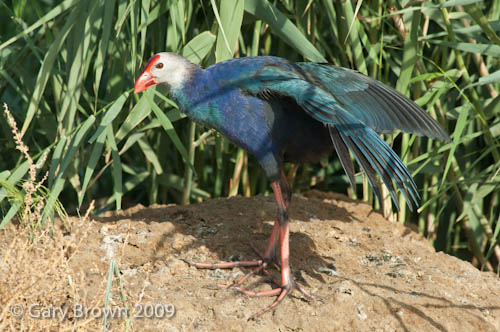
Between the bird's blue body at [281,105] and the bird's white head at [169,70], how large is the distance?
3 centimetres

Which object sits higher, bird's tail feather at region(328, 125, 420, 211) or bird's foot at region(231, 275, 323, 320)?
bird's tail feather at region(328, 125, 420, 211)

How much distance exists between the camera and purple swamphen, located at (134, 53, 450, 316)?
107 inches

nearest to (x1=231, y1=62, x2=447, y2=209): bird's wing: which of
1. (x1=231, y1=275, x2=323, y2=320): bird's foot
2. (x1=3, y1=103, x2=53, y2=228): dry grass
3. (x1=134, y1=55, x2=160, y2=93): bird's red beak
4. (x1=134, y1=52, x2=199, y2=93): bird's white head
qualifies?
(x1=134, y1=52, x2=199, y2=93): bird's white head

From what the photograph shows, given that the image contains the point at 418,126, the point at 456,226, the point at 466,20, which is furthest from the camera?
the point at 456,226

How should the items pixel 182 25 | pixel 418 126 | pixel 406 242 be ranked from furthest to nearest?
pixel 406 242
pixel 182 25
pixel 418 126

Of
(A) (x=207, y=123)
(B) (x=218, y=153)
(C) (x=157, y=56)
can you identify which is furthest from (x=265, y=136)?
(B) (x=218, y=153)

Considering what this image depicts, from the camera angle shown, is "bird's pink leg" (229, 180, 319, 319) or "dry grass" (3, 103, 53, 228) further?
"bird's pink leg" (229, 180, 319, 319)

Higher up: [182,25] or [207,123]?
[182,25]

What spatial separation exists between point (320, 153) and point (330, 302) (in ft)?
2.11

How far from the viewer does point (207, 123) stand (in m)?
2.81

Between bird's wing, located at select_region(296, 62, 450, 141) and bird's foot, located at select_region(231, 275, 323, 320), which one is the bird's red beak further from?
bird's foot, located at select_region(231, 275, 323, 320)

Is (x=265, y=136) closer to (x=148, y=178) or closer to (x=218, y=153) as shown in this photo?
(x=218, y=153)

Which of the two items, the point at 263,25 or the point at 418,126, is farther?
the point at 263,25

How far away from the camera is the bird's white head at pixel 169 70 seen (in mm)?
2865
